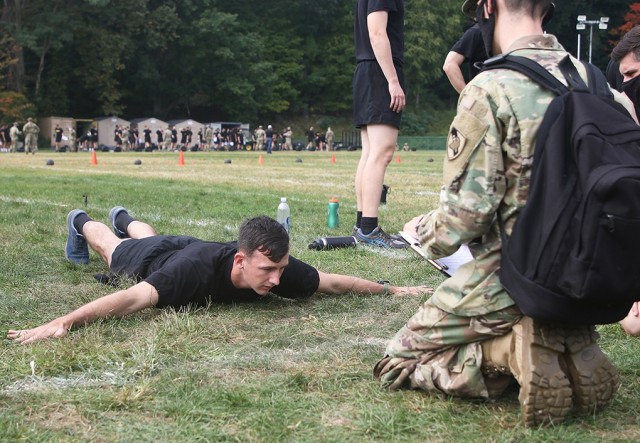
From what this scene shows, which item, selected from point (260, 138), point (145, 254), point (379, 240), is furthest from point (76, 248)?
point (260, 138)

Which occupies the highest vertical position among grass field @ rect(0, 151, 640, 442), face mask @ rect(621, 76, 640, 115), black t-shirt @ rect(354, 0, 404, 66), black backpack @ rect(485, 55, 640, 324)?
black t-shirt @ rect(354, 0, 404, 66)

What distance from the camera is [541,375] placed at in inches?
99.2

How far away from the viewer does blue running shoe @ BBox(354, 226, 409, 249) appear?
20.9 feet

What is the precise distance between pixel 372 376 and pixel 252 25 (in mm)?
68968

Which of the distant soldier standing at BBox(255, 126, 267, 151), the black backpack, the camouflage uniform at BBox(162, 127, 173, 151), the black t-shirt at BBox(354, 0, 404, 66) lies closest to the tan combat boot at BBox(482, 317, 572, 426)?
the black backpack

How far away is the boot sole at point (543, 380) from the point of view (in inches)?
99.0

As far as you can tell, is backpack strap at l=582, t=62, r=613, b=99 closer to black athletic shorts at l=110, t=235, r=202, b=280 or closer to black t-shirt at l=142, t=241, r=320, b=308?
black t-shirt at l=142, t=241, r=320, b=308

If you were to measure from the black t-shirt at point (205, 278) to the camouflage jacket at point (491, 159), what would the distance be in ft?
5.50

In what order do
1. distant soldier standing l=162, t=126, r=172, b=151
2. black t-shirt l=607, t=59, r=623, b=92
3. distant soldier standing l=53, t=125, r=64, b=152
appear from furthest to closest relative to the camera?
distant soldier standing l=162, t=126, r=172, b=151
distant soldier standing l=53, t=125, r=64, b=152
black t-shirt l=607, t=59, r=623, b=92

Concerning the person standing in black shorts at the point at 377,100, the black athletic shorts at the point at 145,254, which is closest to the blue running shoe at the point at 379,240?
the person standing in black shorts at the point at 377,100

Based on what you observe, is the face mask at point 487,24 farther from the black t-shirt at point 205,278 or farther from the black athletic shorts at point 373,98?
the black athletic shorts at point 373,98

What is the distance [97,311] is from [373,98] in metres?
3.77

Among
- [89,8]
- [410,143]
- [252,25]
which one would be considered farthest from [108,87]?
[410,143]

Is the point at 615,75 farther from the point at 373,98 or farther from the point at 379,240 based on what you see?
the point at 379,240
